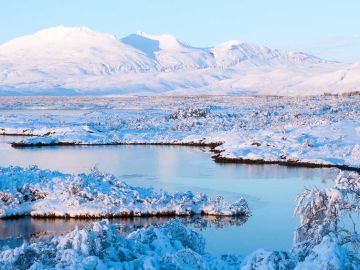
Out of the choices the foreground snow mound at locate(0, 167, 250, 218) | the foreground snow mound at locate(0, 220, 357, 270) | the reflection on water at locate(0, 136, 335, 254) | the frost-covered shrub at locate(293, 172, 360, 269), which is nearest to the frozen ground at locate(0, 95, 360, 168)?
the reflection on water at locate(0, 136, 335, 254)

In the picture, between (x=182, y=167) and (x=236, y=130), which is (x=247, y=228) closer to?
(x=182, y=167)

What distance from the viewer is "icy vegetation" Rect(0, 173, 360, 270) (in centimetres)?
1109

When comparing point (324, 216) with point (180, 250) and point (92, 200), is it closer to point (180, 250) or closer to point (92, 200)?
point (180, 250)

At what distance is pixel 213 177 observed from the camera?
35.2m

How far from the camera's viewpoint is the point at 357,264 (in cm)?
1109

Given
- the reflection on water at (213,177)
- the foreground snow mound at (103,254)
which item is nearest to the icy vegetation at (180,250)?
the foreground snow mound at (103,254)

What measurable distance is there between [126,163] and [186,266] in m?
29.0

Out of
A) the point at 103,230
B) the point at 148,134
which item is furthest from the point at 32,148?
the point at 103,230

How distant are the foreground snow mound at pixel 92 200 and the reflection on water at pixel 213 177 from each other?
6.09 feet

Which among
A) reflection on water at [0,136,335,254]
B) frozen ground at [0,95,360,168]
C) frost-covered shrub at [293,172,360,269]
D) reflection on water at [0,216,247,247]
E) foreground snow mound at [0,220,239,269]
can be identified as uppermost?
frost-covered shrub at [293,172,360,269]

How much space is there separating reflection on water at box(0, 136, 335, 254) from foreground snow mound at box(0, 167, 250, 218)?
1857 mm

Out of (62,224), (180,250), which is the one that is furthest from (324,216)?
(62,224)

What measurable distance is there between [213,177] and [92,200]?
10.5m

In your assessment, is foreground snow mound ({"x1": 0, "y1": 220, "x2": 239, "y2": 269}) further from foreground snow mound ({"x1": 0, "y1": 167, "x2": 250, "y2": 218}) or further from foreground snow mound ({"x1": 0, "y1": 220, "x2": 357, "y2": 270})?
foreground snow mound ({"x1": 0, "y1": 167, "x2": 250, "y2": 218})
